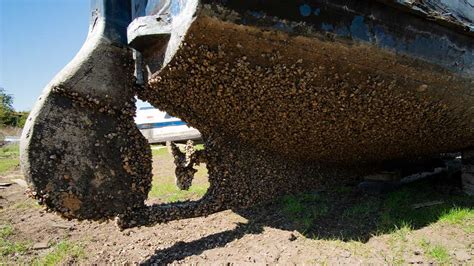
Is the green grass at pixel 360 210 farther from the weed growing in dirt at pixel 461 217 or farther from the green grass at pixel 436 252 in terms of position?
the green grass at pixel 436 252

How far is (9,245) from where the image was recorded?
9.95 ft

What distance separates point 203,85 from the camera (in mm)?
2213

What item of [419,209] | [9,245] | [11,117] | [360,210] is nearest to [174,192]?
[9,245]

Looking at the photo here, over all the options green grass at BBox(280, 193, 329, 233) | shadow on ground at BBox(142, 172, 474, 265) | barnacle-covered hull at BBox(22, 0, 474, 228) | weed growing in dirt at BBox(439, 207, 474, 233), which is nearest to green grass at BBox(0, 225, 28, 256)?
barnacle-covered hull at BBox(22, 0, 474, 228)

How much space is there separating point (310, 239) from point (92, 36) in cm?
229

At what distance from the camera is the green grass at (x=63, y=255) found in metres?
2.58

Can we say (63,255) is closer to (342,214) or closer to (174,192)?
(174,192)

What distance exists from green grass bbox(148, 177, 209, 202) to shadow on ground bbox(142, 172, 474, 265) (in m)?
1.42

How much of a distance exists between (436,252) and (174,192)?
3549mm

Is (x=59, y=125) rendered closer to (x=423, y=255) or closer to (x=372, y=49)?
(x=372, y=49)

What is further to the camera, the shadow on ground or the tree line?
the tree line

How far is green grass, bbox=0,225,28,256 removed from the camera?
114 inches

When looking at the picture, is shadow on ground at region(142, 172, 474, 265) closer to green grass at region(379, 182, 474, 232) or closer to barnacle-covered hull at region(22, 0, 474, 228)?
green grass at region(379, 182, 474, 232)

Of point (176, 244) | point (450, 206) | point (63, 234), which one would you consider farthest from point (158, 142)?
point (450, 206)
